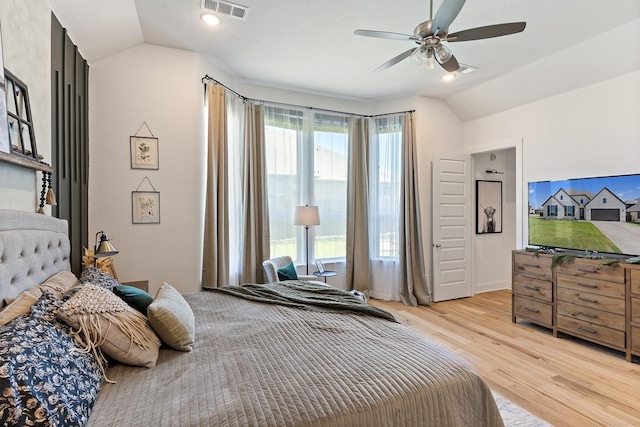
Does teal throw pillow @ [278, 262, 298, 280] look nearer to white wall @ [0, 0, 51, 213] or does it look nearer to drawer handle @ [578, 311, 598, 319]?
white wall @ [0, 0, 51, 213]

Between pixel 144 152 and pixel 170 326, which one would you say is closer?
pixel 170 326

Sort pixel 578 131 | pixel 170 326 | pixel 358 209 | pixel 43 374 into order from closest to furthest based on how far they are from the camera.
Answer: pixel 43 374 < pixel 170 326 < pixel 578 131 < pixel 358 209

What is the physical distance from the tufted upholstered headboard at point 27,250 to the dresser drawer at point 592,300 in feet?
14.3

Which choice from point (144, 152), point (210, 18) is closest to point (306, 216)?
point (144, 152)

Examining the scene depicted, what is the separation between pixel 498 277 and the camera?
17.5 feet

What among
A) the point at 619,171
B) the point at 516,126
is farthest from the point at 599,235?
the point at 516,126

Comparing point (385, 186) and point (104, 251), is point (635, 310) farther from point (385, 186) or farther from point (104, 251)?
point (104, 251)

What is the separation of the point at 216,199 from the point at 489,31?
287 cm

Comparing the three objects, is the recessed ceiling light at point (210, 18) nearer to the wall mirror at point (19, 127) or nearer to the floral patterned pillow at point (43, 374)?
the wall mirror at point (19, 127)

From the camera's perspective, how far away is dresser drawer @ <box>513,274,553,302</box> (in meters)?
3.45

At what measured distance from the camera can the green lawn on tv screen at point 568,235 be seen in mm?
3176

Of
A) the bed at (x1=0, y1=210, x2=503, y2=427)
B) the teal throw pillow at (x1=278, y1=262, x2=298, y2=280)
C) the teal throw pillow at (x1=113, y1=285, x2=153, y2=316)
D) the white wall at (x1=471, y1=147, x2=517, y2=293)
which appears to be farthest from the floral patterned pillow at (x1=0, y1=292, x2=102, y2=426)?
the white wall at (x1=471, y1=147, x2=517, y2=293)

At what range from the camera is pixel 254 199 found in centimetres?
396

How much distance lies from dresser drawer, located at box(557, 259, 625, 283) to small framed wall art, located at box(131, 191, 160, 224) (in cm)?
423
